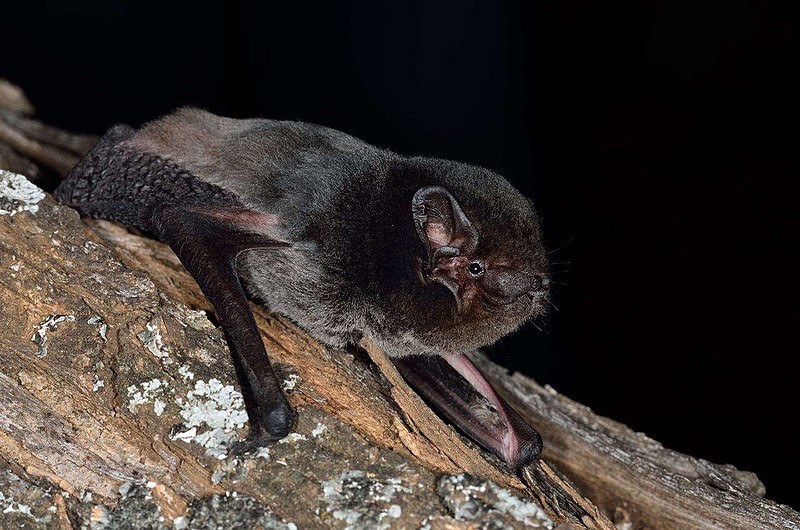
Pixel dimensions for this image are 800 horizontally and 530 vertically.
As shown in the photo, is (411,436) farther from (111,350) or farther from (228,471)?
(111,350)

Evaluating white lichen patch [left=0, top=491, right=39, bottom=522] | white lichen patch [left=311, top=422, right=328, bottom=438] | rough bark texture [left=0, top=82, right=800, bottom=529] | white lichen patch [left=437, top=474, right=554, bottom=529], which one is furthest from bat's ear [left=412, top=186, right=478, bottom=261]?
white lichen patch [left=0, top=491, right=39, bottom=522]

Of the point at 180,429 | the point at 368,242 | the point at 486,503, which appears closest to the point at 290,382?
the point at 180,429

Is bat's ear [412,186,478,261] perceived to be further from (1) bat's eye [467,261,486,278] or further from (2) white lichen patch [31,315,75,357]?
(2) white lichen patch [31,315,75,357]

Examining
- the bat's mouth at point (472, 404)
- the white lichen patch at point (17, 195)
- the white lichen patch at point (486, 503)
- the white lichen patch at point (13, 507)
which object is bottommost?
the white lichen patch at point (13, 507)

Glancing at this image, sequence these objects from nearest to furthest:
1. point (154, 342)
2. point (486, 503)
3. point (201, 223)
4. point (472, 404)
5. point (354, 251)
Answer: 1. point (486, 503)
2. point (154, 342)
3. point (354, 251)
4. point (201, 223)
5. point (472, 404)

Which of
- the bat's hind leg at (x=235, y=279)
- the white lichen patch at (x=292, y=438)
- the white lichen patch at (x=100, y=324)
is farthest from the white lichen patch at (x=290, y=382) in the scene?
the white lichen patch at (x=100, y=324)

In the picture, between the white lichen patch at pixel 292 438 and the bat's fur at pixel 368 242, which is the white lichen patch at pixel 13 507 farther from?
the bat's fur at pixel 368 242

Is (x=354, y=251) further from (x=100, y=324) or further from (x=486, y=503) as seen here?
(x=486, y=503)
